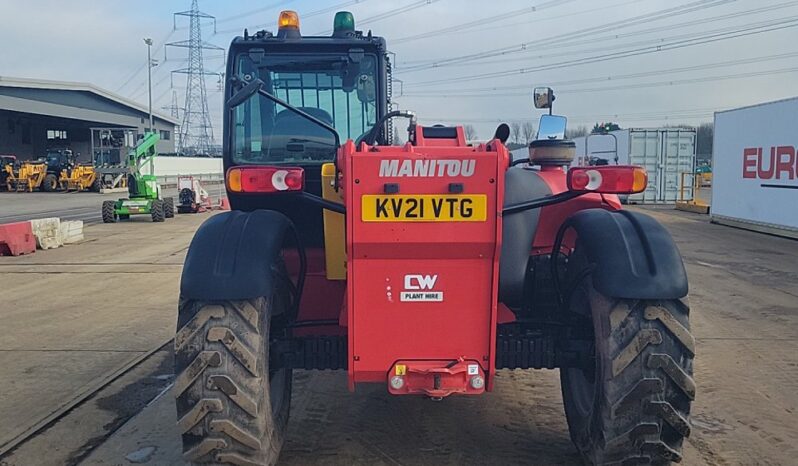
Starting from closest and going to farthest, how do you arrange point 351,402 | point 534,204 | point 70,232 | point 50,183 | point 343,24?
point 534,204 → point 351,402 → point 343,24 → point 70,232 → point 50,183

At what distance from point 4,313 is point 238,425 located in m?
6.59

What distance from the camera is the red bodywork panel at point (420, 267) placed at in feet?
10.7

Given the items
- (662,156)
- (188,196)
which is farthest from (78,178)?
(662,156)

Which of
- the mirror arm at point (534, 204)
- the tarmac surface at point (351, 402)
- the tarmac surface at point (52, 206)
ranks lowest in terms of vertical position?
the tarmac surface at point (351, 402)

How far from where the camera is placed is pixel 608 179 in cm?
350

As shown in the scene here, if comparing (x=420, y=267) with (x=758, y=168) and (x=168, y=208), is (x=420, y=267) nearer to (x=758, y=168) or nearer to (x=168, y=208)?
(x=758, y=168)

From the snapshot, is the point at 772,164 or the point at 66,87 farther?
the point at 66,87

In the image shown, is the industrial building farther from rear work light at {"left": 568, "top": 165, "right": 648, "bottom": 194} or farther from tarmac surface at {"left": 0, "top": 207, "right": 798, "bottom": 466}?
rear work light at {"left": 568, "top": 165, "right": 648, "bottom": 194}

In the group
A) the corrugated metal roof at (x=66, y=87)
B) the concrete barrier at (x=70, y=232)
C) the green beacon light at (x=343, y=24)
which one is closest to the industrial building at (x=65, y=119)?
the corrugated metal roof at (x=66, y=87)

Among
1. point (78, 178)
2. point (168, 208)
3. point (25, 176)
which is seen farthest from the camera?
point (78, 178)

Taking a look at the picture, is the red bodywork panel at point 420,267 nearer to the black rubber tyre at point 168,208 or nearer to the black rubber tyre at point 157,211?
the black rubber tyre at point 157,211

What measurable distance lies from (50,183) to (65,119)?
13.0 metres

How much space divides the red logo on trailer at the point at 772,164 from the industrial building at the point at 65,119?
2671 cm

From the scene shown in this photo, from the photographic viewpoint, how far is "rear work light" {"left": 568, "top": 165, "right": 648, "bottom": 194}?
3479 mm
